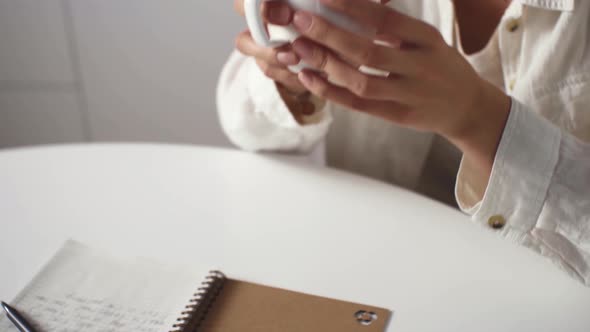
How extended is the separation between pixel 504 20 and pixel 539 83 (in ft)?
0.27

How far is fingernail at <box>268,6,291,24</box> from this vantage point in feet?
1.55

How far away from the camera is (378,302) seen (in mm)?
545

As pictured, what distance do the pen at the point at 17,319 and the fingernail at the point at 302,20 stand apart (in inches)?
12.8

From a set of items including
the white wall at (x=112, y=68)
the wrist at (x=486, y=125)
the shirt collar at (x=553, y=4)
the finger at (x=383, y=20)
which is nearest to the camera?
the finger at (x=383, y=20)

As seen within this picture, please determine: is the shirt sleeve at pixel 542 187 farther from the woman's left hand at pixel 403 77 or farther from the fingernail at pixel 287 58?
the fingernail at pixel 287 58

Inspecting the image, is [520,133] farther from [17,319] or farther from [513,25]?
[17,319]

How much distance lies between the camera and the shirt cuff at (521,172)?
0.57 meters

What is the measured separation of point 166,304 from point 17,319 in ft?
0.39

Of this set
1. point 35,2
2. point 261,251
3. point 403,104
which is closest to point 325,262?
point 261,251

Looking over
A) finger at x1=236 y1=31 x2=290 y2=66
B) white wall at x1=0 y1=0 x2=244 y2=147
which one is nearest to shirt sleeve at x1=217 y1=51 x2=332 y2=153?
finger at x1=236 y1=31 x2=290 y2=66

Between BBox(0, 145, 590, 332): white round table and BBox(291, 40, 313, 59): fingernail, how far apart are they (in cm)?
21

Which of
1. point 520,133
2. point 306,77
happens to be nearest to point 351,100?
point 306,77

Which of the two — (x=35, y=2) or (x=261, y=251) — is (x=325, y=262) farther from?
(x=35, y=2)

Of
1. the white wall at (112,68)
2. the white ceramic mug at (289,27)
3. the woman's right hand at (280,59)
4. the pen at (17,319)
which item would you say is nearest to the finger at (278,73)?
the woman's right hand at (280,59)
